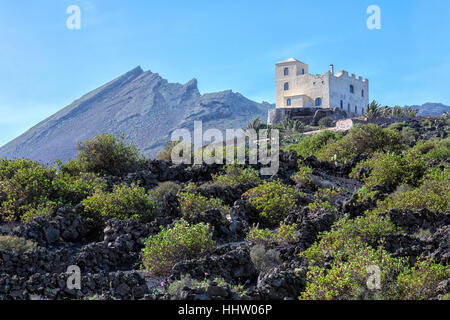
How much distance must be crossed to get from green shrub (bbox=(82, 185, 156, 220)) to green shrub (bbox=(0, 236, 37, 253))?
7.16 feet

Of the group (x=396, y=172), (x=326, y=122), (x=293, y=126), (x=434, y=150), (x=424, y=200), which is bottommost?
(x=424, y=200)

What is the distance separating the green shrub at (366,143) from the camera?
1869cm

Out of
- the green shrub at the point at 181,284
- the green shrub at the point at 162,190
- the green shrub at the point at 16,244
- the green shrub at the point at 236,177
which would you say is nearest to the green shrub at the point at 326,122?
the green shrub at the point at 236,177

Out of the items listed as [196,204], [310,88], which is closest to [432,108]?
[310,88]

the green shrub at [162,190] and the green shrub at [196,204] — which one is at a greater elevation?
the green shrub at [162,190]

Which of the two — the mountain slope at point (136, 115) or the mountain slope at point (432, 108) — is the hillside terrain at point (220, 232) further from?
the mountain slope at point (432, 108)

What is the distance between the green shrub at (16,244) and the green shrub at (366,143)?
42.6 feet

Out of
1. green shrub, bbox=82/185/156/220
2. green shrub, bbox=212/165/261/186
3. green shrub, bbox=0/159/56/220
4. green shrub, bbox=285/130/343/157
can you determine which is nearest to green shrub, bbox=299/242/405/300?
green shrub, bbox=82/185/156/220

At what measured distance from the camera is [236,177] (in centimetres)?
1393

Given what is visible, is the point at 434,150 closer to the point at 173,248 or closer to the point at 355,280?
the point at 173,248

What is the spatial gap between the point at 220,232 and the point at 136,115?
111m

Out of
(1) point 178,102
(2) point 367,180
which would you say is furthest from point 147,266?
(1) point 178,102
